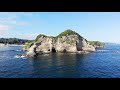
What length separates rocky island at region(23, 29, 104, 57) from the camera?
38188 millimetres

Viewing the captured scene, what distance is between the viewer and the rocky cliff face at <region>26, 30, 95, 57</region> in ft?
125

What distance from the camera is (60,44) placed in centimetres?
4091

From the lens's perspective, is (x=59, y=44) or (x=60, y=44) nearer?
(x=59, y=44)

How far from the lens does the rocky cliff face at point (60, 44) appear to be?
125ft

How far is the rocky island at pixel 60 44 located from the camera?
1503 inches

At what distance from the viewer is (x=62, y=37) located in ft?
135

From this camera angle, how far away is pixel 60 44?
4091 cm

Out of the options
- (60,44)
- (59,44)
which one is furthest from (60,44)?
(59,44)

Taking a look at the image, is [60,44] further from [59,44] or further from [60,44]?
[59,44]
